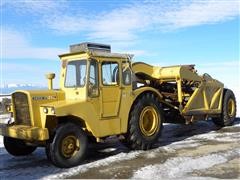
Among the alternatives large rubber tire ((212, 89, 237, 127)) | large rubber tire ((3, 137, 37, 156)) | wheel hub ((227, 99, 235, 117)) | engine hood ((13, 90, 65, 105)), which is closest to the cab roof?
engine hood ((13, 90, 65, 105))

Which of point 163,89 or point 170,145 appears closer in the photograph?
point 170,145

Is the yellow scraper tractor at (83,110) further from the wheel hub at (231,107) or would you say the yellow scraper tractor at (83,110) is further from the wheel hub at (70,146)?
the wheel hub at (231,107)

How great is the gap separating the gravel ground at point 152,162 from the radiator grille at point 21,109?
2.98ft

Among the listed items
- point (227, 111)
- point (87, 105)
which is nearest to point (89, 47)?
point (87, 105)

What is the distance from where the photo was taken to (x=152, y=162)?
8.80m

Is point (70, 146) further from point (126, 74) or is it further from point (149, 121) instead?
point (149, 121)

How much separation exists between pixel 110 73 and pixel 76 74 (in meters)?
0.78

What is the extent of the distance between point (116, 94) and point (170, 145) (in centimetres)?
214

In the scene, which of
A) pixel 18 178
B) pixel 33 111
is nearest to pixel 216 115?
pixel 33 111

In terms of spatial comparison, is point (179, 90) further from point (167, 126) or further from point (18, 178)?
point (18, 178)

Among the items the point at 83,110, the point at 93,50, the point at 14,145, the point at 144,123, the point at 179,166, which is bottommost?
the point at 179,166

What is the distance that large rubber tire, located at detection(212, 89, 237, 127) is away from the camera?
1386cm

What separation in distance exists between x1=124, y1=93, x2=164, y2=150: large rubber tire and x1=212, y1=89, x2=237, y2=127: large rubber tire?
12.5 feet

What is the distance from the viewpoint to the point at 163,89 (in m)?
12.8
